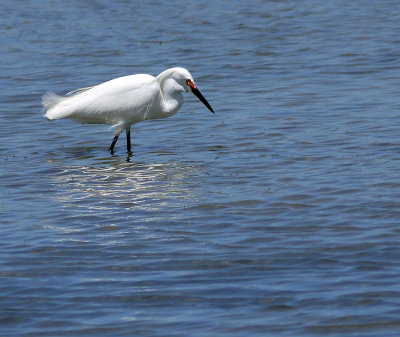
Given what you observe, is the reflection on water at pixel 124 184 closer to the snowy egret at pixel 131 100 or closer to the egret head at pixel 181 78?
the snowy egret at pixel 131 100

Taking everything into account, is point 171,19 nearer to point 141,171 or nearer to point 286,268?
point 141,171

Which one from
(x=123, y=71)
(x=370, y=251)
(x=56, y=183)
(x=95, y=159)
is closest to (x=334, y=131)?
(x=95, y=159)

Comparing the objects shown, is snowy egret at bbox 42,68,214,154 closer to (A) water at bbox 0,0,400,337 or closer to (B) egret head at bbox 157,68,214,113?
(B) egret head at bbox 157,68,214,113

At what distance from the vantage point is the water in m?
5.84

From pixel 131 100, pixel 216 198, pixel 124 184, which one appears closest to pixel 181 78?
pixel 131 100

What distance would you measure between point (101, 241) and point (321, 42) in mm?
11486

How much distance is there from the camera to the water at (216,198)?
19.1 feet

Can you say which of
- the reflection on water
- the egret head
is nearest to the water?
the reflection on water

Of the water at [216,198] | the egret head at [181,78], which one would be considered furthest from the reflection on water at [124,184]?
the egret head at [181,78]

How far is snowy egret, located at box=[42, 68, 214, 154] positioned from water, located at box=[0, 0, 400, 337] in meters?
0.45

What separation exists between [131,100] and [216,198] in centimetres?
285

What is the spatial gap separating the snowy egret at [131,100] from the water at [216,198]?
0.45 metres

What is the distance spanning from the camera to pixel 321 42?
17984 mm

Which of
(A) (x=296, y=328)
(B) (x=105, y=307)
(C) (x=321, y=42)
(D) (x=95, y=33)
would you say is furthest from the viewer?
(D) (x=95, y=33)
